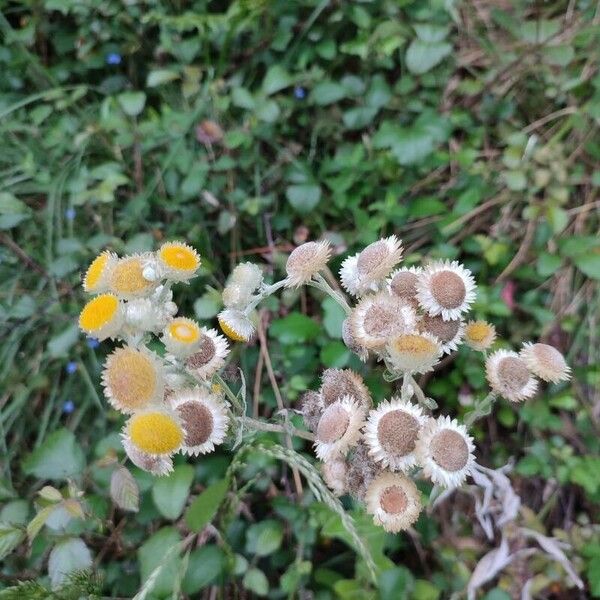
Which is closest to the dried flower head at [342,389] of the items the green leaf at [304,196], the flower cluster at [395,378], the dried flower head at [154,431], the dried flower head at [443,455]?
the flower cluster at [395,378]

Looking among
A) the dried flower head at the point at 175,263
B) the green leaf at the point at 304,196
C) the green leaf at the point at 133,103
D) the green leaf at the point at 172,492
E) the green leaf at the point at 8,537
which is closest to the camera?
the dried flower head at the point at 175,263

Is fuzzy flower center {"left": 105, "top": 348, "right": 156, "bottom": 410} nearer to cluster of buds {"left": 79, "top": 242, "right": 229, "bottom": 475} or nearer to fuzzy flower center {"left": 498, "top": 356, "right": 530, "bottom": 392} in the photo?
cluster of buds {"left": 79, "top": 242, "right": 229, "bottom": 475}

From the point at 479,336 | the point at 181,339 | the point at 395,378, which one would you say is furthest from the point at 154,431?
the point at 479,336

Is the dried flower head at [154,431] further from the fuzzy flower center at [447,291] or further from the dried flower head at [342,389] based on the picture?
the fuzzy flower center at [447,291]

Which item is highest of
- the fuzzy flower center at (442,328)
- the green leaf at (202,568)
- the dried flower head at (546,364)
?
the fuzzy flower center at (442,328)

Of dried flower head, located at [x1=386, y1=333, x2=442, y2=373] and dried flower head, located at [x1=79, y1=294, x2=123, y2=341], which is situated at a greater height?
dried flower head, located at [x1=79, y1=294, x2=123, y2=341]

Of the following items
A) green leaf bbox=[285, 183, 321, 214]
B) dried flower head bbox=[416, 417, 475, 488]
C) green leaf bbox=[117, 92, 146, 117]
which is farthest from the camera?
green leaf bbox=[117, 92, 146, 117]

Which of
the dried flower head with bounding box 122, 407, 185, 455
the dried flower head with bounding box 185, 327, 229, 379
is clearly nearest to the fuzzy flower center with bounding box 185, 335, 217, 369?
the dried flower head with bounding box 185, 327, 229, 379
